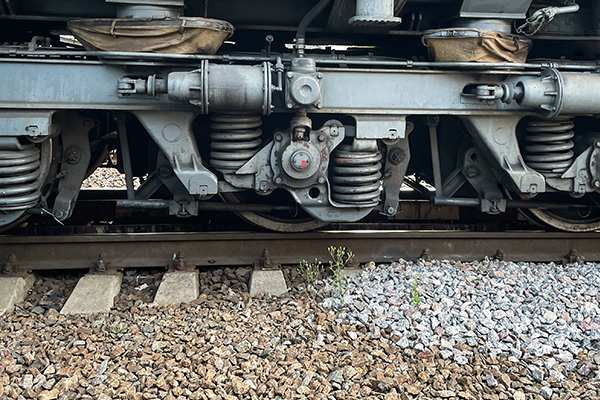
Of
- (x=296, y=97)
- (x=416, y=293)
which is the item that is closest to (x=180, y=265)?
(x=296, y=97)

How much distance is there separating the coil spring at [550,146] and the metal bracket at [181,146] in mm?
2620

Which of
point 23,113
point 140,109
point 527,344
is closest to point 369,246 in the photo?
point 527,344

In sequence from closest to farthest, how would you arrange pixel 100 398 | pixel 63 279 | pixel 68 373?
pixel 100 398 < pixel 68 373 < pixel 63 279

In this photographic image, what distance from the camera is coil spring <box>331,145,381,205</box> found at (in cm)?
454

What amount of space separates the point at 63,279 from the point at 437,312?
3.08 metres

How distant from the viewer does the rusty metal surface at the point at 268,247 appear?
4887 mm

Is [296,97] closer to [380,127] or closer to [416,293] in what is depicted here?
[380,127]

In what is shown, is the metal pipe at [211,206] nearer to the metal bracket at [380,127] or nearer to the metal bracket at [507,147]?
the metal bracket at [380,127]

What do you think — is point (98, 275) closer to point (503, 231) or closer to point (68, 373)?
point (68, 373)

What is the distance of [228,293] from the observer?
4594 mm

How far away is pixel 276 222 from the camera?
5156mm

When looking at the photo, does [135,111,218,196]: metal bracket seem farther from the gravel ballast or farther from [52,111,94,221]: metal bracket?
the gravel ballast

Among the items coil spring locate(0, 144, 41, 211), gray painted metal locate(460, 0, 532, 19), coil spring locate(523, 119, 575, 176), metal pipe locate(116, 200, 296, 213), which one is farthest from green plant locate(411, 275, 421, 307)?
coil spring locate(0, 144, 41, 211)

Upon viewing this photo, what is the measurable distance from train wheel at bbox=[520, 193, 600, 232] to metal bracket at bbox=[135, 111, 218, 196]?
10.1ft
